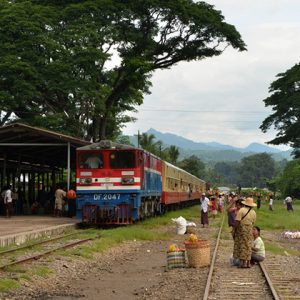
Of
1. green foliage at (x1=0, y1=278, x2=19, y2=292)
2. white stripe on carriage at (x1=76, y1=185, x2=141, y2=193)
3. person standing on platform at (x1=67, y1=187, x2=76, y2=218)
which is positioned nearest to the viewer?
green foliage at (x1=0, y1=278, x2=19, y2=292)

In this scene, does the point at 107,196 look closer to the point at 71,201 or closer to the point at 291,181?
the point at 71,201

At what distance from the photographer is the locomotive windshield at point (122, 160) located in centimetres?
2289

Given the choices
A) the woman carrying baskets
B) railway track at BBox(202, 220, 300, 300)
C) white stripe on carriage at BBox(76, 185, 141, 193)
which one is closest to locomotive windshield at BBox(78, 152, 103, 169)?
white stripe on carriage at BBox(76, 185, 141, 193)

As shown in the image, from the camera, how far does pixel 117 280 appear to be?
11469 mm

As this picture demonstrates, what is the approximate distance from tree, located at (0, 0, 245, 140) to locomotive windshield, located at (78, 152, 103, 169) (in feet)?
36.4

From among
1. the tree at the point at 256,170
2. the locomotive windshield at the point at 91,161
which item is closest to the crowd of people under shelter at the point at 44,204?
the locomotive windshield at the point at 91,161

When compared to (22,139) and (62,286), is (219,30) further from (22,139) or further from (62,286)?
(62,286)

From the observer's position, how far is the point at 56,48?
33.5m

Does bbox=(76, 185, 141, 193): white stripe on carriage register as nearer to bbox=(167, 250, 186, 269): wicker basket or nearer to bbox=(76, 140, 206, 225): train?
bbox=(76, 140, 206, 225): train

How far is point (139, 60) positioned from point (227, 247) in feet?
65.2

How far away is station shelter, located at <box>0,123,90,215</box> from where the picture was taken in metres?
25.6

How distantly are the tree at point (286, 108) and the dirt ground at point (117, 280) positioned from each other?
44039 millimetres

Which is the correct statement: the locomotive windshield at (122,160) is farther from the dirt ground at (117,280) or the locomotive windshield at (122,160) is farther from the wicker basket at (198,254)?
the wicker basket at (198,254)

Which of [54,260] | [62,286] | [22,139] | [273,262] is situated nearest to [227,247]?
[273,262]
